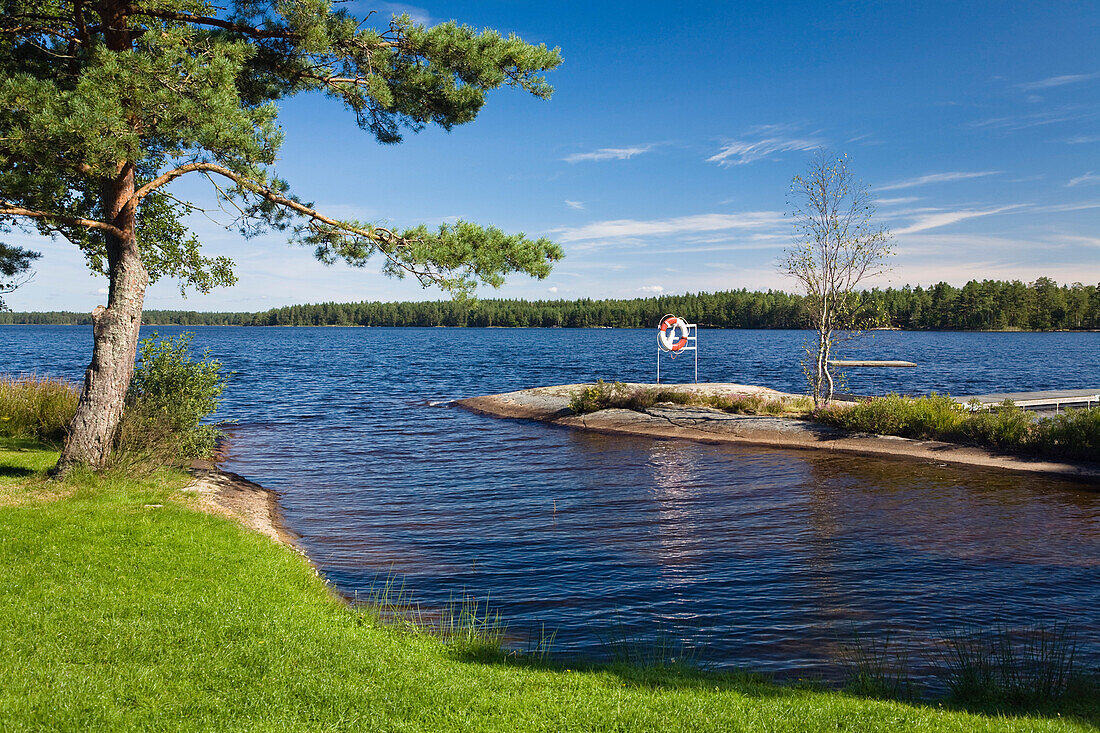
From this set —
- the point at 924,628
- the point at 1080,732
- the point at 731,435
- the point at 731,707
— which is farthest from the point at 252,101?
the point at 731,435

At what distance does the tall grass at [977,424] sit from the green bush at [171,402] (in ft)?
59.0

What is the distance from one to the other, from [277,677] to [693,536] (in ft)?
28.0

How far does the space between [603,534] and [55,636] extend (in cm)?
870

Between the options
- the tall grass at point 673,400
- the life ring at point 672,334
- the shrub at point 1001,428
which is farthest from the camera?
the life ring at point 672,334

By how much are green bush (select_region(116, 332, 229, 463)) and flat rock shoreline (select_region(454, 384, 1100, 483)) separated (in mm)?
13598

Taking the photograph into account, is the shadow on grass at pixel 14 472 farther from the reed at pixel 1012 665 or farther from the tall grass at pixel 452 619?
the reed at pixel 1012 665

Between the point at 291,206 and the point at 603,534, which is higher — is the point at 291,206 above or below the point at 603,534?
above

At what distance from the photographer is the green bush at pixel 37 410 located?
17297 mm

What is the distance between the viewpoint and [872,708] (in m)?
5.52

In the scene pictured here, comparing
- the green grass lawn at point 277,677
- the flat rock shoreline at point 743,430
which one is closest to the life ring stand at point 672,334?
the flat rock shoreline at point 743,430

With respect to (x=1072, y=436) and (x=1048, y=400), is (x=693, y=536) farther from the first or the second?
(x=1048, y=400)

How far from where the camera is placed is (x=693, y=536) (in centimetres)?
1263

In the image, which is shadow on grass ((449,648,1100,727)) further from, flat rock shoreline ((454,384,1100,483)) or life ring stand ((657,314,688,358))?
life ring stand ((657,314,688,358))

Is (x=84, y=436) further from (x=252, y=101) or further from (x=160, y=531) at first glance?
(x=252, y=101)
